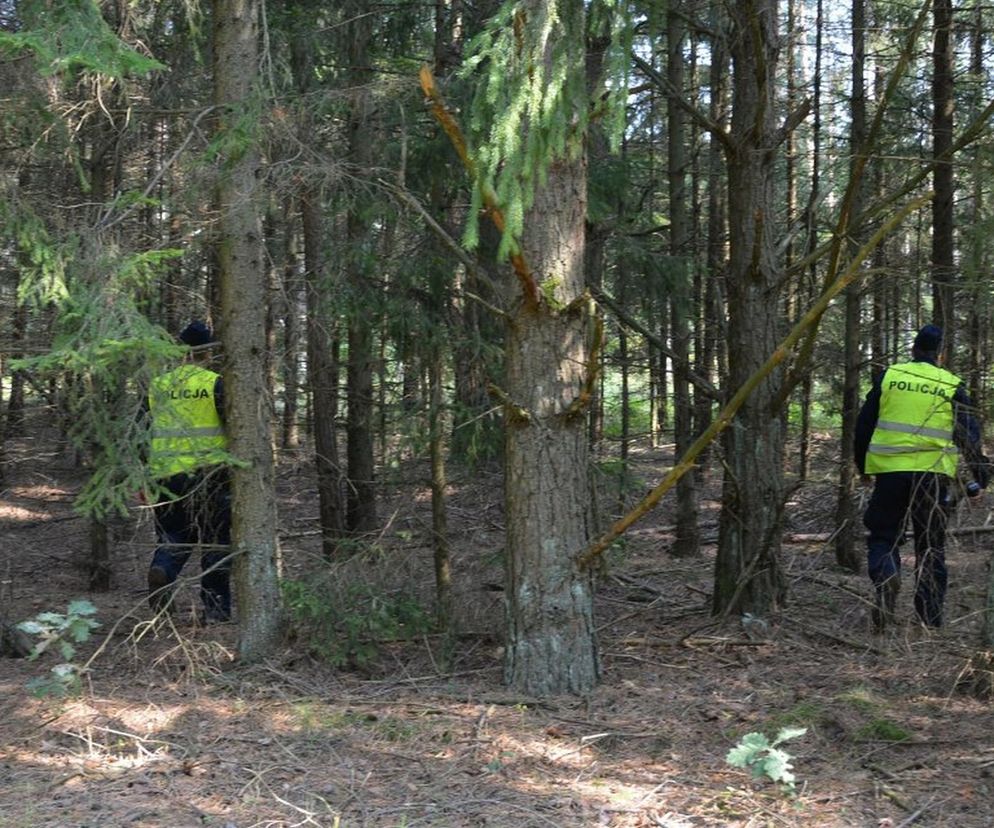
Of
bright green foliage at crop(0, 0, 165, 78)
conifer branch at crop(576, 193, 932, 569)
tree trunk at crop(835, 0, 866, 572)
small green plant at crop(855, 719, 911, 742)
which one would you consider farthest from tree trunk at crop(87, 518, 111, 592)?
small green plant at crop(855, 719, 911, 742)

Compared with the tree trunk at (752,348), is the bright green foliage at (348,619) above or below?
below

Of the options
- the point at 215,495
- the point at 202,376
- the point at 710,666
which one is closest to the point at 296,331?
the point at 202,376

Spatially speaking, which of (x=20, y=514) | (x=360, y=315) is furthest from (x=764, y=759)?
(x=20, y=514)

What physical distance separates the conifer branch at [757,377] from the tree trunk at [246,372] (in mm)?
2191

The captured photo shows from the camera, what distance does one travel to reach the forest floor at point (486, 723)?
4.61 metres

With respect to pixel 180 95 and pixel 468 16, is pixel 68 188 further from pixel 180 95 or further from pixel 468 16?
pixel 468 16

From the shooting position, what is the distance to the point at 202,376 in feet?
25.2

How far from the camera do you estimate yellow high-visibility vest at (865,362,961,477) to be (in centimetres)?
720

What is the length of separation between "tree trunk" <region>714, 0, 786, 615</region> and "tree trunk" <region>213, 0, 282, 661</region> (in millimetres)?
3224

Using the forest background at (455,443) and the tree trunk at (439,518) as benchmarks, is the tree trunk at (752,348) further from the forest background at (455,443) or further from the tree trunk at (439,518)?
the tree trunk at (439,518)

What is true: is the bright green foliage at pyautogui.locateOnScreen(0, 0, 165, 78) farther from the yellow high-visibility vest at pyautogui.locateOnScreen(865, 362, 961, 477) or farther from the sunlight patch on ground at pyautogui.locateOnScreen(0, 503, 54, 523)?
the sunlight patch on ground at pyautogui.locateOnScreen(0, 503, 54, 523)

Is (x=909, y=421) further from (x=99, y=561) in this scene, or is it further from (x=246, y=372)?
(x=99, y=561)

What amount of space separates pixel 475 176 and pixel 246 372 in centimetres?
233

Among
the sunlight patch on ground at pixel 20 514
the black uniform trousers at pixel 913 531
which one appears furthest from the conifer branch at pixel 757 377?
the sunlight patch on ground at pixel 20 514
